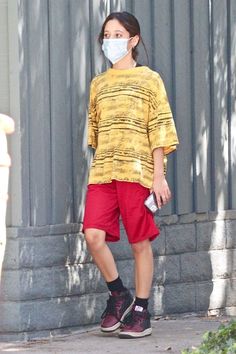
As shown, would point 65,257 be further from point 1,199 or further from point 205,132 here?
point 1,199

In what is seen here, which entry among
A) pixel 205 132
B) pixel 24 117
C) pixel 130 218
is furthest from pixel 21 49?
pixel 205 132

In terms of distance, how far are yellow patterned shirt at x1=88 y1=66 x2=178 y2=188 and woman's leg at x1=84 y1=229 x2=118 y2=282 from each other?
0.36 m

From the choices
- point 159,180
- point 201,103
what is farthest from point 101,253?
point 201,103

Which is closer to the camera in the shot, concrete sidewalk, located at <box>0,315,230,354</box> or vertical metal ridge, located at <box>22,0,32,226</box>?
concrete sidewalk, located at <box>0,315,230,354</box>

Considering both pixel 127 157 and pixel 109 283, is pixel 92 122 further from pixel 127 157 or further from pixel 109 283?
pixel 109 283

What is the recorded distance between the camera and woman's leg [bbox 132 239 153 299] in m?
8.82

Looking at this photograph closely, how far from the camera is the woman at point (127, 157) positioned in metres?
8.73

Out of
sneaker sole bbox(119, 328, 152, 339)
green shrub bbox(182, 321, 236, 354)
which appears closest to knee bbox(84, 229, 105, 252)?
sneaker sole bbox(119, 328, 152, 339)

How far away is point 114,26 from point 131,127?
2.26 feet

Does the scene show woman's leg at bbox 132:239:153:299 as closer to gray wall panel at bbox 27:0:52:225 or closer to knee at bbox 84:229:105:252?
knee at bbox 84:229:105:252

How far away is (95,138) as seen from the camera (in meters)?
8.97

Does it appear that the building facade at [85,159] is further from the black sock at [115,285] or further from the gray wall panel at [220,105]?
the black sock at [115,285]

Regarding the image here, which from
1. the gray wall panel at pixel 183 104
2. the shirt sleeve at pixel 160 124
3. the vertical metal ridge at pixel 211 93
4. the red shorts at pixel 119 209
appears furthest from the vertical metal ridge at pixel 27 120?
the vertical metal ridge at pixel 211 93

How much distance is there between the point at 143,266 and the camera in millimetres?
Result: 8836
